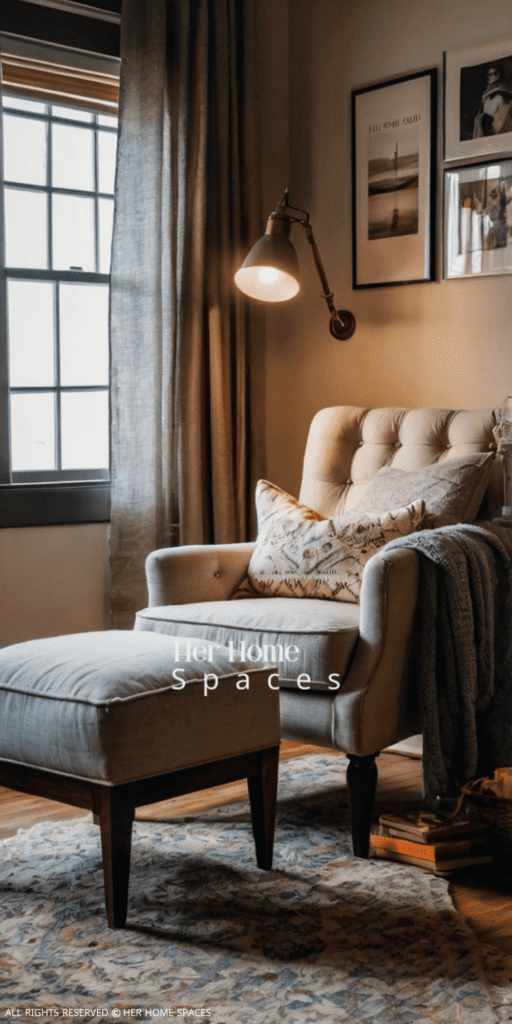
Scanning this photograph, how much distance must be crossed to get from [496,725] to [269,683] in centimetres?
65

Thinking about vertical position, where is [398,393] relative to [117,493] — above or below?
above

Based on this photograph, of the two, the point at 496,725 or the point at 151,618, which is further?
the point at 151,618

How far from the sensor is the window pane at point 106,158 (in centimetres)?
359

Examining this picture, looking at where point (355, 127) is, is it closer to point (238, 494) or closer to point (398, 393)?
point (398, 393)

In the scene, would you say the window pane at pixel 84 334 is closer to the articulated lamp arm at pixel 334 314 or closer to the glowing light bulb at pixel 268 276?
the glowing light bulb at pixel 268 276

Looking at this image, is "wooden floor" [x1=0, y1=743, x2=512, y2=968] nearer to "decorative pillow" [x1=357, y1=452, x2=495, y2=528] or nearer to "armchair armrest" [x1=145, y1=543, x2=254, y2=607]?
"armchair armrest" [x1=145, y1=543, x2=254, y2=607]

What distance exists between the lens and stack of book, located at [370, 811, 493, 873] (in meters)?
2.26

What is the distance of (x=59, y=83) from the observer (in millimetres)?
3459

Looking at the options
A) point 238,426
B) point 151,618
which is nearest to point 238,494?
point 238,426

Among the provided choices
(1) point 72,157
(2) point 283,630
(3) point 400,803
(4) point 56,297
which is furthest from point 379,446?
(1) point 72,157

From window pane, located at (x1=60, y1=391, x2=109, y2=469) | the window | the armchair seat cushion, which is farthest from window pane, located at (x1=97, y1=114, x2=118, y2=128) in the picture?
the armchair seat cushion

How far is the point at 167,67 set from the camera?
11.6ft

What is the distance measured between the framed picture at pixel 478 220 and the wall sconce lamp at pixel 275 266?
0.45 metres

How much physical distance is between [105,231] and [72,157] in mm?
256
